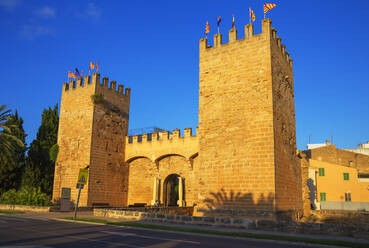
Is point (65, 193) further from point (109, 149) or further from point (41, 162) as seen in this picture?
point (41, 162)

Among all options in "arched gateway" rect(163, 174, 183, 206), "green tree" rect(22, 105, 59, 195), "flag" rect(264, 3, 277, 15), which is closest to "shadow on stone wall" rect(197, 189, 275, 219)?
"arched gateway" rect(163, 174, 183, 206)

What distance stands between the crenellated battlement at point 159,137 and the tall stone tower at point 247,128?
17.2ft

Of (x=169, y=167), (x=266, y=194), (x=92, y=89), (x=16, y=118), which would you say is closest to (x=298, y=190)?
(x=266, y=194)

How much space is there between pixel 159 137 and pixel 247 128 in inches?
399

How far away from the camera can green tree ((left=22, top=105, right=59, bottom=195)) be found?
2908 cm

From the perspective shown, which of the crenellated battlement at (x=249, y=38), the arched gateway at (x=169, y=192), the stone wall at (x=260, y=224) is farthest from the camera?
the arched gateway at (x=169, y=192)

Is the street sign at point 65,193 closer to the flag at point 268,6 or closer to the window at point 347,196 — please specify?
the flag at point 268,6

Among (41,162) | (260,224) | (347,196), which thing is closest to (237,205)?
(260,224)

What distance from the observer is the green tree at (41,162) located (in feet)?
95.4

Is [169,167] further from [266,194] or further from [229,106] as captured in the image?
[266,194]

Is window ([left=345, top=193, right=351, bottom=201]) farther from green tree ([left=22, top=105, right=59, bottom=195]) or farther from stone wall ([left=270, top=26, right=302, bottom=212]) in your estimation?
green tree ([left=22, top=105, right=59, bottom=195])

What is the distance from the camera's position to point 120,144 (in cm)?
2670

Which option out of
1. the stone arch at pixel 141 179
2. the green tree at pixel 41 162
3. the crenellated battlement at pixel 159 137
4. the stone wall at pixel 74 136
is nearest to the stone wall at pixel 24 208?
the stone wall at pixel 74 136

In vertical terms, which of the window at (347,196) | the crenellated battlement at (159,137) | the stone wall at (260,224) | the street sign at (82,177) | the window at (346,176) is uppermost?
the crenellated battlement at (159,137)
